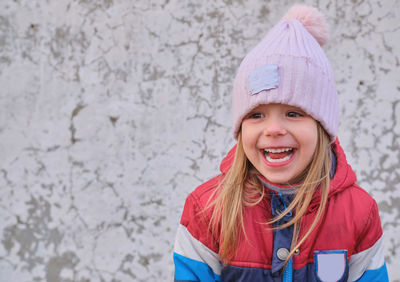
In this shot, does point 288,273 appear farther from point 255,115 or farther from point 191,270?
point 255,115

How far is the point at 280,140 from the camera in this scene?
2.96 feet

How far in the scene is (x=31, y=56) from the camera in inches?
63.1

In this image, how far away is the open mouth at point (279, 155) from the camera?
3.03 feet

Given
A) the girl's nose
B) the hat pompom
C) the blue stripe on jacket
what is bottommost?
the blue stripe on jacket

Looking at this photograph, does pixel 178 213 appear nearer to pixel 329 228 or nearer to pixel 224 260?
pixel 224 260

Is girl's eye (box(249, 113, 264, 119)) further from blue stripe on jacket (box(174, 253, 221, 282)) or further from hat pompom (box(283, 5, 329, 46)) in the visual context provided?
blue stripe on jacket (box(174, 253, 221, 282))

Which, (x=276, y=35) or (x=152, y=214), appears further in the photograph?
(x=152, y=214)

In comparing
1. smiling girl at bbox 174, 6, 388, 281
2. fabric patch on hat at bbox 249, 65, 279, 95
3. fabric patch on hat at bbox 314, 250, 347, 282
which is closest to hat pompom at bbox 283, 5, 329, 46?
smiling girl at bbox 174, 6, 388, 281

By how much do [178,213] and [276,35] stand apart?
86 centimetres

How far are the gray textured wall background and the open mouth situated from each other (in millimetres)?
673

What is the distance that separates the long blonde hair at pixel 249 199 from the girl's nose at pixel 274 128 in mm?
117

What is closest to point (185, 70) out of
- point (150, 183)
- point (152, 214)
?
point (150, 183)

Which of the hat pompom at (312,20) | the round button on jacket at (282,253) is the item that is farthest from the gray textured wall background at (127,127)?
the round button on jacket at (282,253)

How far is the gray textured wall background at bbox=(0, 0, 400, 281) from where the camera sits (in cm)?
159
